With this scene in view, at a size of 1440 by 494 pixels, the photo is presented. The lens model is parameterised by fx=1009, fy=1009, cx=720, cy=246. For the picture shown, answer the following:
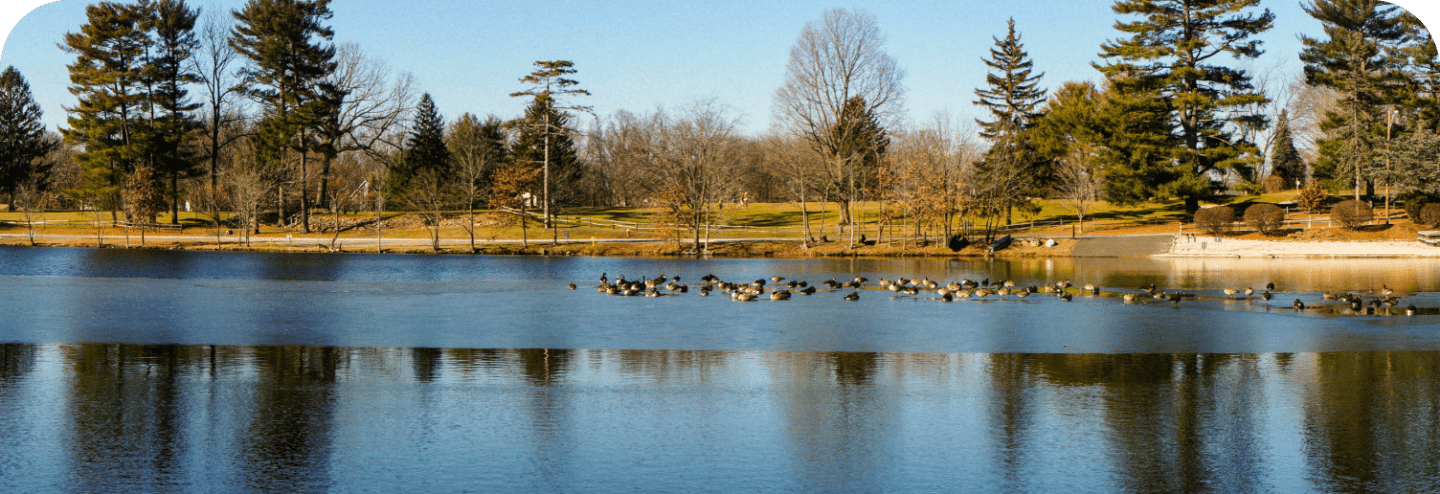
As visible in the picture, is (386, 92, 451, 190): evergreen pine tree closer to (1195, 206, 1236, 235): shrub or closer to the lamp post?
(1195, 206, 1236, 235): shrub

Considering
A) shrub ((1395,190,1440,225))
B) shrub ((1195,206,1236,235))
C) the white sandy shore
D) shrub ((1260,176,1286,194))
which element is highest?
shrub ((1260,176,1286,194))


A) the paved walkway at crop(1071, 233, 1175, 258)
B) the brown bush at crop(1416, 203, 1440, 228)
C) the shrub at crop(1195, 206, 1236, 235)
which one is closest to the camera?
the brown bush at crop(1416, 203, 1440, 228)

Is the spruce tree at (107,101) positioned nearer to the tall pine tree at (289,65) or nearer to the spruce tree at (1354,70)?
the tall pine tree at (289,65)

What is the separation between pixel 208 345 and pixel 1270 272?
3454cm

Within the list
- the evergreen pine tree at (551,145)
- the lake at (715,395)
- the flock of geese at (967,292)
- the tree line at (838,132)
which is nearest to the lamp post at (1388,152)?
the tree line at (838,132)

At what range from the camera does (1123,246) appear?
50562 mm

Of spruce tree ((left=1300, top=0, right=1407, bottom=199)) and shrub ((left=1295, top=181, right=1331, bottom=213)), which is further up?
spruce tree ((left=1300, top=0, right=1407, bottom=199))

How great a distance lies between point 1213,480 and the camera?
31.7 ft

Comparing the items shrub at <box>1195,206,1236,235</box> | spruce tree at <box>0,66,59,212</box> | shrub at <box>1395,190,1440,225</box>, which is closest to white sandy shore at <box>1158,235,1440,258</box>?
shrub at <box>1195,206,1236,235</box>

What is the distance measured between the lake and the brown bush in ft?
87.8

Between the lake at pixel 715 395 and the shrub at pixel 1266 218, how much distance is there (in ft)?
88.5

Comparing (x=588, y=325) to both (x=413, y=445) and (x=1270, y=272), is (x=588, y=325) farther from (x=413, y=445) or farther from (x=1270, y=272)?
(x=1270, y=272)

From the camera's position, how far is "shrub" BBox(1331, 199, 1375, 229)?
165 feet

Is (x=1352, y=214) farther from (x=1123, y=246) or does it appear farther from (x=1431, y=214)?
(x=1123, y=246)
